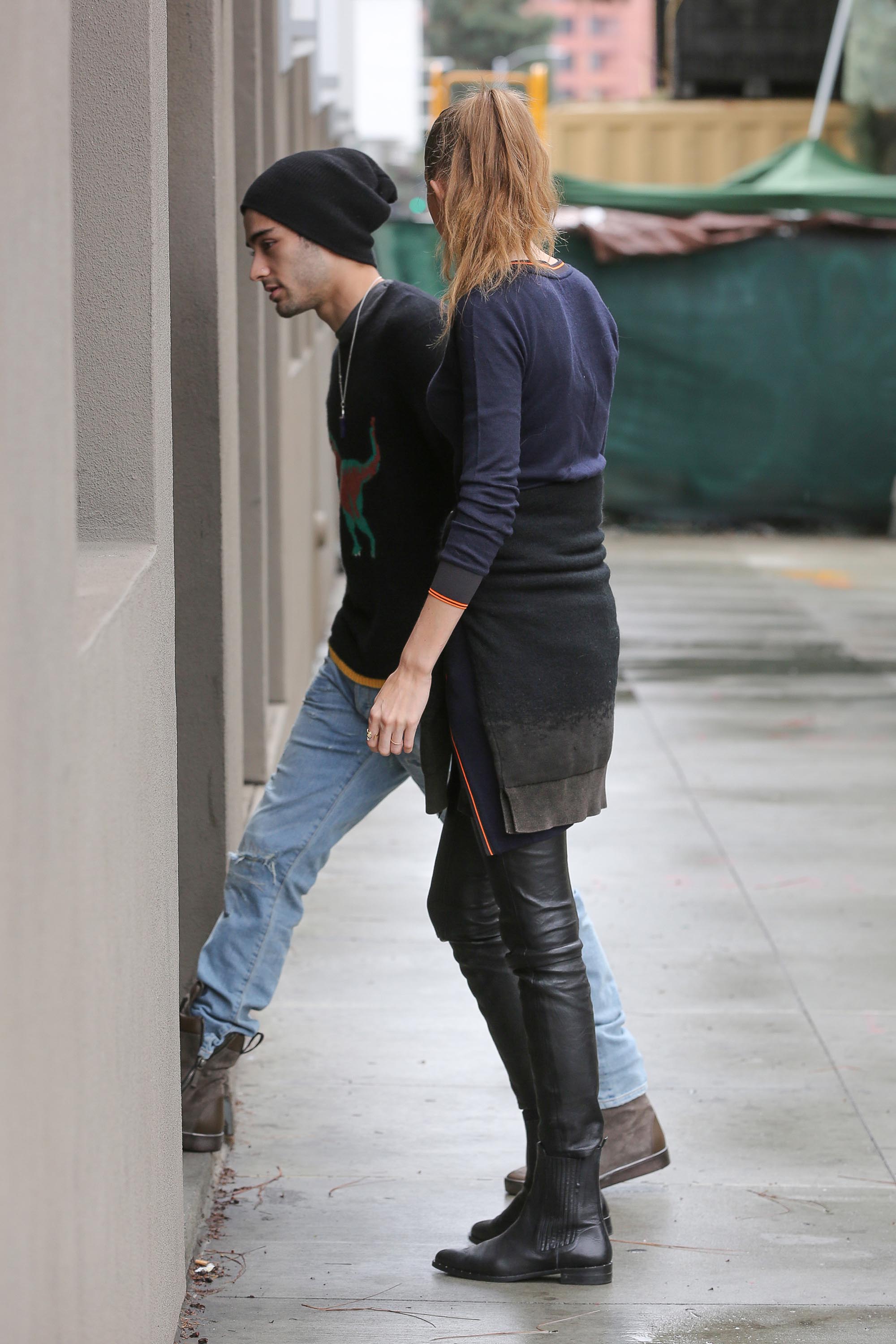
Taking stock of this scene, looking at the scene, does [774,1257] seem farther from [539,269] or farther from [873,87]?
[873,87]

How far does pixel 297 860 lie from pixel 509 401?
116cm

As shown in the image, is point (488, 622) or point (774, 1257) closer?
point (488, 622)

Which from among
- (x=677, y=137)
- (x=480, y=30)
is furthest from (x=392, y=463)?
(x=480, y=30)

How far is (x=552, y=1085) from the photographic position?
3.08 m

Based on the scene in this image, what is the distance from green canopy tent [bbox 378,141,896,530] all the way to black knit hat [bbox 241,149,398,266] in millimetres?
11522

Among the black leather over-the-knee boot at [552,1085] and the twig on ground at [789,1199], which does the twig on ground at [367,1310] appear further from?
the twig on ground at [789,1199]

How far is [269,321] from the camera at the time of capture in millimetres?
5953

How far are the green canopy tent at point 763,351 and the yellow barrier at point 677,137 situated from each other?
7.61 metres

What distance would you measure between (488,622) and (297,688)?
185 inches

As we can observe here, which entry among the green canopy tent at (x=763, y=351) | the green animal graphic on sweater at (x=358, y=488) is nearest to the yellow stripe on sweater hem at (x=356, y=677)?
the green animal graphic on sweater at (x=358, y=488)

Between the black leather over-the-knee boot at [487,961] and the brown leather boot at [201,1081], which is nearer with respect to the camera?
the black leather over-the-knee boot at [487,961]

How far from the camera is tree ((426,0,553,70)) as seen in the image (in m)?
90.2

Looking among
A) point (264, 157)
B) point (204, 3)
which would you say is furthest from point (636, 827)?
point (204, 3)

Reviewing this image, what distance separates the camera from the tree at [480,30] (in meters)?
90.2
